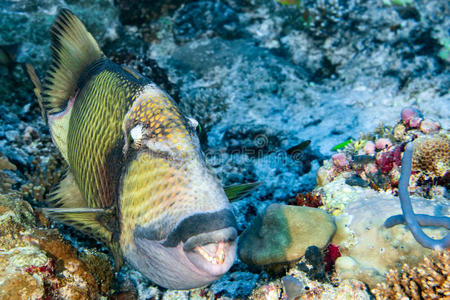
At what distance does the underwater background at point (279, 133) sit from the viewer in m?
2.32

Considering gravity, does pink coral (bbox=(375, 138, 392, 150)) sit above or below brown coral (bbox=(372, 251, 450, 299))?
below

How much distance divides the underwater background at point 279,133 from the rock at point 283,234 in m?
0.01

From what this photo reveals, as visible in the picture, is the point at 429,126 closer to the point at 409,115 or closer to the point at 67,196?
the point at 409,115

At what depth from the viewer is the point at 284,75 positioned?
5.79 metres

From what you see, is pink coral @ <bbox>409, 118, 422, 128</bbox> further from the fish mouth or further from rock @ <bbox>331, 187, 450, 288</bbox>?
the fish mouth

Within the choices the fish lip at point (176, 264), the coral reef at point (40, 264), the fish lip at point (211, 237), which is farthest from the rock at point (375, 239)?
the coral reef at point (40, 264)

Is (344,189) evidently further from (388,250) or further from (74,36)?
(74,36)

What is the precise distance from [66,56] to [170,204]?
1.79 metres

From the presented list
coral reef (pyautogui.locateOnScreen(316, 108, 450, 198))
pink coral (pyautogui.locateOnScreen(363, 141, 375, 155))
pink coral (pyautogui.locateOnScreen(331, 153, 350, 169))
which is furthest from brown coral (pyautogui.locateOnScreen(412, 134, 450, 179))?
pink coral (pyautogui.locateOnScreen(331, 153, 350, 169))

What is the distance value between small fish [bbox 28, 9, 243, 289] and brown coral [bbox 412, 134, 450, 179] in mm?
2646

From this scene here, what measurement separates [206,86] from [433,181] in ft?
12.4

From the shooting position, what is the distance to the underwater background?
232 centimetres

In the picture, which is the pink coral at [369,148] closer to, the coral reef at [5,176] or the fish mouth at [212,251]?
the fish mouth at [212,251]

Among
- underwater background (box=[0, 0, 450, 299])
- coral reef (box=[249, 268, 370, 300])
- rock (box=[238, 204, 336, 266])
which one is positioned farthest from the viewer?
rock (box=[238, 204, 336, 266])
